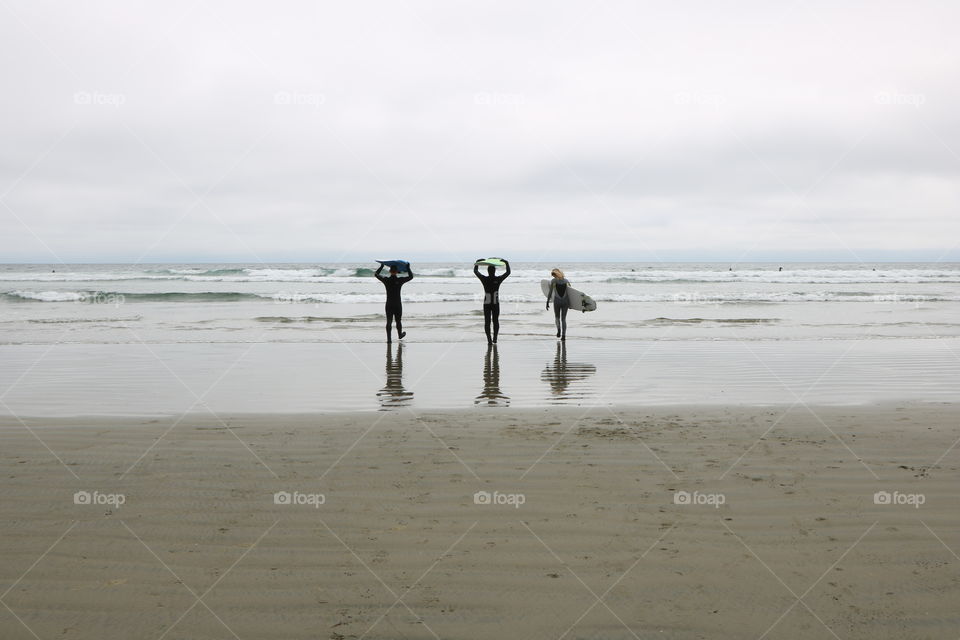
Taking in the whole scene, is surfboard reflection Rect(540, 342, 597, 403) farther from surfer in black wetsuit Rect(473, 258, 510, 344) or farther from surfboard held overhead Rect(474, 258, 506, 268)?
surfboard held overhead Rect(474, 258, 506, 268)

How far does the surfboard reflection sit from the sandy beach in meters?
2.45

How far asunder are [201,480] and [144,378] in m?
6.54

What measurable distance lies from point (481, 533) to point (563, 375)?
727 cm

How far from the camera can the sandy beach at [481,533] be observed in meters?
3.50

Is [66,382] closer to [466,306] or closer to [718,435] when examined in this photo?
[718,435]

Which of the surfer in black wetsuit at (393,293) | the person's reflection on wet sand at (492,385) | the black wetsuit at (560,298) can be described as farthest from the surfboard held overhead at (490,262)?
the person's reflection on wet sand at (492,385)

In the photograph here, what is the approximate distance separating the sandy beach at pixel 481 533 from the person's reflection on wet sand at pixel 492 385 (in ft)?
6.55

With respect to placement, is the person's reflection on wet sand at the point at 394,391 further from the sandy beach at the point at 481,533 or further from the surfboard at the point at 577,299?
the surfboard at the point at 577,299

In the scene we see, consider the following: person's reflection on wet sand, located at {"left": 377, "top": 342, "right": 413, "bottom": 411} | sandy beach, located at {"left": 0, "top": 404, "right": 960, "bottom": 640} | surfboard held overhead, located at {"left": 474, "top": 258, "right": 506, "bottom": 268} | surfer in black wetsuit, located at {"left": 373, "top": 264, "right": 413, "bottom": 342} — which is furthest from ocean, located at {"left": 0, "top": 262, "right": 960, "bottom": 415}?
sandy beach, located at {"left": 0, "top": 404, "right": 960, "bottom": 640}

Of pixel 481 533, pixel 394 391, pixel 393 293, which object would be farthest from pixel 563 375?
pixel 481 533

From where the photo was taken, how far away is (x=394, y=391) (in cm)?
1004

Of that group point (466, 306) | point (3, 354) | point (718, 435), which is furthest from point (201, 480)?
point (466, 306)

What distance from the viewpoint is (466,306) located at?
31031 mm

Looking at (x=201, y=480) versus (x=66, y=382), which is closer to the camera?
(x=201, y=480)
